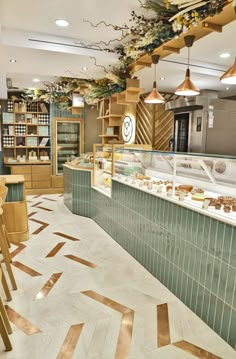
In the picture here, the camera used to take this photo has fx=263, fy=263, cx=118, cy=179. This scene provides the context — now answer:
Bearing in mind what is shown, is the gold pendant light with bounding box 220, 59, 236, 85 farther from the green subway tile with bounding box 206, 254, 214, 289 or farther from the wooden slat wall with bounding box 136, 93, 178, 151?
the wooden slat wall with bounding box 136, 93, 178, 151

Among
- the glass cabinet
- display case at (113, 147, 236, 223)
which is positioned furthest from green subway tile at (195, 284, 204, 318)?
the glass cabinet

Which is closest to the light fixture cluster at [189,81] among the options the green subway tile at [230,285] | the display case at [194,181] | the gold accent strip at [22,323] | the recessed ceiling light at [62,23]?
the display case at [194,181]

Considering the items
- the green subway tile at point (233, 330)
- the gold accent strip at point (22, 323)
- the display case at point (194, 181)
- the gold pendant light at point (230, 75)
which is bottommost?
the gold accent strip at point (22, 323)

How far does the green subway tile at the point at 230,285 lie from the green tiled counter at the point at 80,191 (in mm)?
3562

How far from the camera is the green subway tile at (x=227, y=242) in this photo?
6.65 ft

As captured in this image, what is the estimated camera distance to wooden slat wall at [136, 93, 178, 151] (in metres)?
6.76

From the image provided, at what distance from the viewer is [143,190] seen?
3.26 meters

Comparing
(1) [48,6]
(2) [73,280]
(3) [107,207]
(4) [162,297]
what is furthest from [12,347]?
(1) [48,6]

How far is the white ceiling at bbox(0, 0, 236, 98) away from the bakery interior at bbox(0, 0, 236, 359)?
20 mm

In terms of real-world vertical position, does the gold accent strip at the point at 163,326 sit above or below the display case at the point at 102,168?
below

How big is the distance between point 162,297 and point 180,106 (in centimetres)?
380

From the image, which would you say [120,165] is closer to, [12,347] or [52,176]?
[12,347]

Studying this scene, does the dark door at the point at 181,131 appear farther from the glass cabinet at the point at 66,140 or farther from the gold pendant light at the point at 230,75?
the glass cabinet at the point at 66,140

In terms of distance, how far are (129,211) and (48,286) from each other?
1439 millimetres
